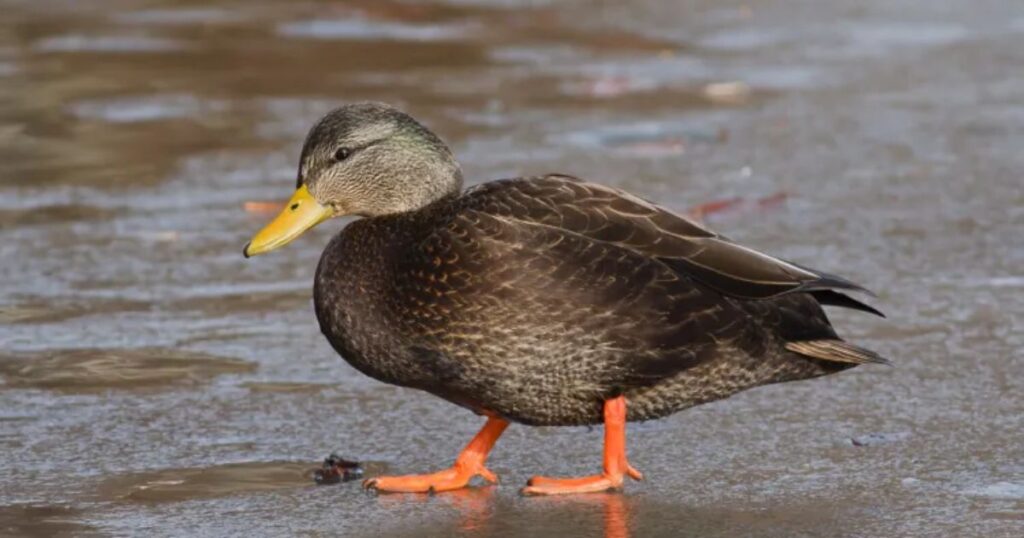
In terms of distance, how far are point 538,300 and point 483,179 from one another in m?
3.18

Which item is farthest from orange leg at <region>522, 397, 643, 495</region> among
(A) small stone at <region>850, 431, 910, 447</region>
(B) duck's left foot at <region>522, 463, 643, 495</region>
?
(A) small stone at <region>850, 431, 910, 447</region>

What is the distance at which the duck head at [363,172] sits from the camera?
459 centimetres

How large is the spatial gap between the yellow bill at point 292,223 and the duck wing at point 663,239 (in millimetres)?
407

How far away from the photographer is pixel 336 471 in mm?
4496

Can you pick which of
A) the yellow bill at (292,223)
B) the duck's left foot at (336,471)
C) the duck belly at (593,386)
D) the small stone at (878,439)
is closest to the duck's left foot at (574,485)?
the duck belly at (593,386)

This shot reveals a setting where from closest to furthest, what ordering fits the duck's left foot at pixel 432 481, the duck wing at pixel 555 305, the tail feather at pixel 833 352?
the duck wing at pixel 555 305
the duck's left foot at pixel 432 481
the tail feather at pixel 833 352

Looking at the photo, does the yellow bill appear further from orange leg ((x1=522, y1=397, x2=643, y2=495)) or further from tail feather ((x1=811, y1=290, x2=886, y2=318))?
tail feather ((x1=811, y1=290, x2=886, y2=318))

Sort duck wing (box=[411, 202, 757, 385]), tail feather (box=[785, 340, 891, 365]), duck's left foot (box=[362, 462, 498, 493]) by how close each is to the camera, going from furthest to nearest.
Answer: tail feather (box=[785, 340, 891, 365]), duck's left foot (box=[362, 462, 498, 493]), duck wing (box=[411, 202, 757, 385])

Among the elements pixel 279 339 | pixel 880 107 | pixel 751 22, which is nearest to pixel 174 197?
pixel 279 339

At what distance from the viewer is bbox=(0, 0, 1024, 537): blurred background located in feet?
14.1

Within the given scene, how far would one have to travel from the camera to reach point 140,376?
5.35m

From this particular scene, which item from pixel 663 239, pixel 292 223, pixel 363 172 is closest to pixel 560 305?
pixel 663 239

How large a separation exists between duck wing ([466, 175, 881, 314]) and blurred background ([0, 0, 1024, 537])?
16.8 inches

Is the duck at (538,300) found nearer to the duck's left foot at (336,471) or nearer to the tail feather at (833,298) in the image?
the tail feather at (833,298)
